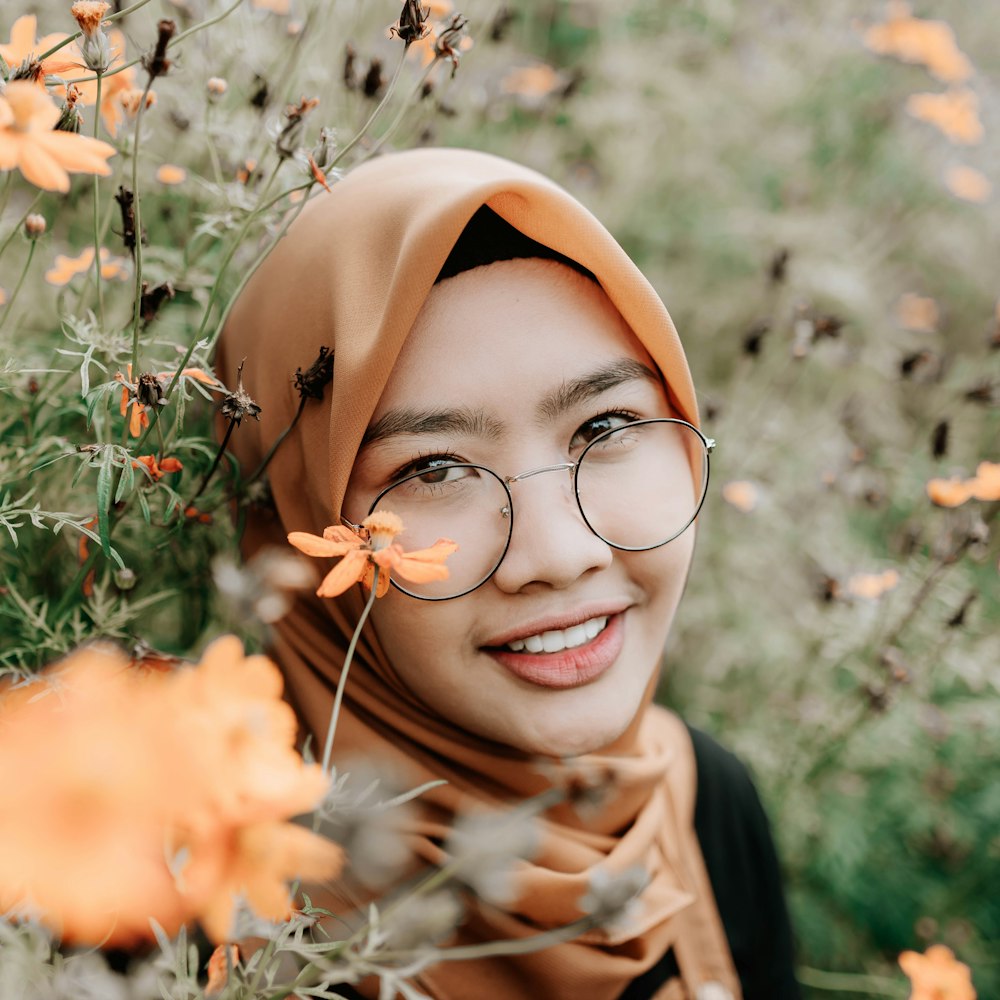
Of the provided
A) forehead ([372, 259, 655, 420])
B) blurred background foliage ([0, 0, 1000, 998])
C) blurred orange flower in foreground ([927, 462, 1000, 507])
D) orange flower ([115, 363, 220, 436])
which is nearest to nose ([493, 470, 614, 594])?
forehead ([372, 259, 655, 420])

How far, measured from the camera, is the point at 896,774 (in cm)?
188

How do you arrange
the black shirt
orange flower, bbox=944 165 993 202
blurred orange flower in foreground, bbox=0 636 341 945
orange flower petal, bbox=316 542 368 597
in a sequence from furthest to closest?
orange flower, bbox=944 165 993 202 → the black shirt → orange flower petal, bbox=316 542 368 597 → blurred orange flower in foreground, bbox=0 636 341 945

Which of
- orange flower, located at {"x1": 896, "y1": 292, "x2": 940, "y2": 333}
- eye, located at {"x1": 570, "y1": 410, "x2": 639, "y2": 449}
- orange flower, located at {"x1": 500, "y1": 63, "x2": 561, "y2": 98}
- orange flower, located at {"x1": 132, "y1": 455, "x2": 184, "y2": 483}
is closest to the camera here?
orange flower, located at {"x1": 132, "y1": 455, "x2": 184, "y2": 483}

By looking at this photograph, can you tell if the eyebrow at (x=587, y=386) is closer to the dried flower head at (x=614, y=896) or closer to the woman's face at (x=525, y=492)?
the woman's face at (x=525, y=492)

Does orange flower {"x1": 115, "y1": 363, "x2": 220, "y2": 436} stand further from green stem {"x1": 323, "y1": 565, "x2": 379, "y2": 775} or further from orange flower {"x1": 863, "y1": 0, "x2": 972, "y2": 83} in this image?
orange flower {"x1": 863, "y1": 0, "x2": 972, "y2": 83}

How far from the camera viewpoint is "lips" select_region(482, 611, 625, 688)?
3.29 ft

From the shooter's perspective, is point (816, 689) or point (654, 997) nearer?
point (654, 997)

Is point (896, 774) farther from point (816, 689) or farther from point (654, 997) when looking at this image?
point (654, 997)

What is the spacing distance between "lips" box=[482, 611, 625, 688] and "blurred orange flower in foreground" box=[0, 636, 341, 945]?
482 millimetres

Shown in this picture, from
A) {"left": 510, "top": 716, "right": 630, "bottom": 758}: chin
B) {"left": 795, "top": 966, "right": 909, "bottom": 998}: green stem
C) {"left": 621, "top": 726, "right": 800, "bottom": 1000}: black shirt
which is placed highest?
{"left": 510, "top": 716, "right": 630, "bottom": 758}: chin

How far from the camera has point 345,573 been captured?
2.35 feet

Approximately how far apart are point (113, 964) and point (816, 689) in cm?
145

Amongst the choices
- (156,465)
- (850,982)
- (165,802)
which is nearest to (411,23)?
(156,465)

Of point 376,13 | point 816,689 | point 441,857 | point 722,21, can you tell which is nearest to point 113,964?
point 441,857
